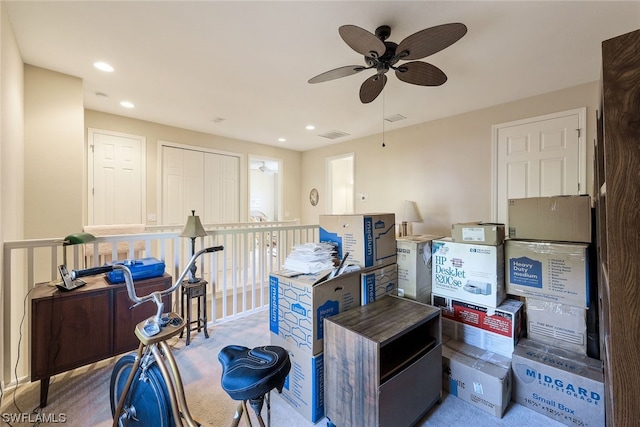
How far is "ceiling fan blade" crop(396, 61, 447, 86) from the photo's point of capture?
6.38 ft

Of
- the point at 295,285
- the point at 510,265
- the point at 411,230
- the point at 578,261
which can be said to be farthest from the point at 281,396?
the point at 411,230

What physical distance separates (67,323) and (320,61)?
9.17 ft

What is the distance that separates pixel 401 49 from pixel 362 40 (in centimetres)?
29

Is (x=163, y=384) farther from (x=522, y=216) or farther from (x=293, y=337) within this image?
(x=522, y=216)

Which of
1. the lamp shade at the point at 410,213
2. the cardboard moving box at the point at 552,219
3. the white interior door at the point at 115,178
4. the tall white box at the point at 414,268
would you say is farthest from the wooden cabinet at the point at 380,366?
the white interior door at the point at 115,178

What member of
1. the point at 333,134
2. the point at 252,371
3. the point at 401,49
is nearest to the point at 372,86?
the point at 401,49

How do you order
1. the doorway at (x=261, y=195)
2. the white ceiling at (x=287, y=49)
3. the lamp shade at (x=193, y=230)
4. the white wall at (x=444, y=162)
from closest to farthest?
the white ceiling at (x=287, y=49) < the lamp shade at (x=193, y=230) < the white wall at (x=444, y=162) < the doorway at (x=261, y=195)

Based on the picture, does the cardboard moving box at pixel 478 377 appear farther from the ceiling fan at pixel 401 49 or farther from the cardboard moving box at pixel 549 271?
the ceiling fan at pixel 401 49

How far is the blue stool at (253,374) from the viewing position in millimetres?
971

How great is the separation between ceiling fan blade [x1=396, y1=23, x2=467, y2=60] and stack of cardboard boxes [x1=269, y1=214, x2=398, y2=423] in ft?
3.73

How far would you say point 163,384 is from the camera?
4.05ft

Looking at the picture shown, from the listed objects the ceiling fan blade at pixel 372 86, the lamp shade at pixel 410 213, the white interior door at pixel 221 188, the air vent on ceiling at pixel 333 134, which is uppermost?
the air vent on ceiling at pixel 333 134

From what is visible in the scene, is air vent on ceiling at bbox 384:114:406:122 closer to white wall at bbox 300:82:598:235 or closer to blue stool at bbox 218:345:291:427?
white wall at bbox 300:82:598:235

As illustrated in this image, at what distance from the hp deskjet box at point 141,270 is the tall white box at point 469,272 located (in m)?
2.26
